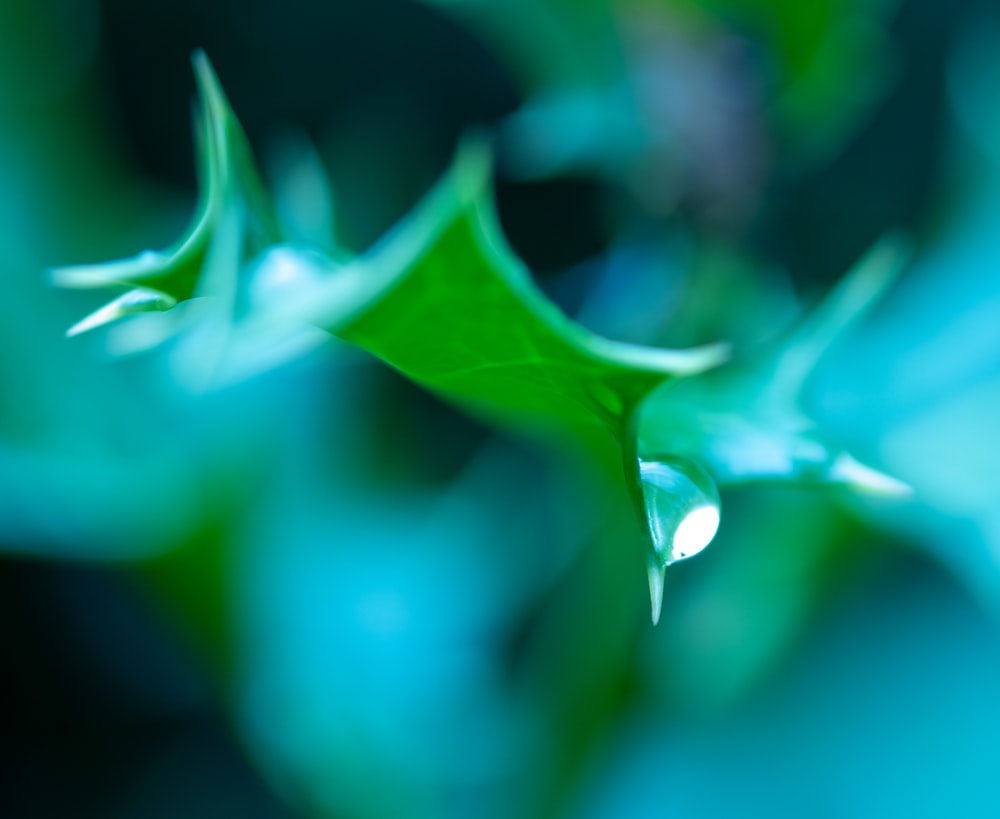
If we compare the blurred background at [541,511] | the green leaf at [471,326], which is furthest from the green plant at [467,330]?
the blurred background at [541,511]

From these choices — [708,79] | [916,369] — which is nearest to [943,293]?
[916,369]

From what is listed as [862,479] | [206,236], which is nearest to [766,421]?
[862,479]

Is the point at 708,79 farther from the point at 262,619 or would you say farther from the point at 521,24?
Result: the point at 262,619

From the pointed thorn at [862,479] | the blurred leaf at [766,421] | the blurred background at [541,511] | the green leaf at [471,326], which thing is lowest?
the blurred background at [541,511]

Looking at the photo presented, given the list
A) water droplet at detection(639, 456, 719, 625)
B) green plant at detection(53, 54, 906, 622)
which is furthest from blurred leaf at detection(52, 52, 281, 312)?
water droplet at detection(639, 456, 719, 625)

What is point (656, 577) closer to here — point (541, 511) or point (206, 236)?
point (206, 236)

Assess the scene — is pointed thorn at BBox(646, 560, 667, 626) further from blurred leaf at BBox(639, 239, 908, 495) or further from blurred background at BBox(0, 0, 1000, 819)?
blurred background at BBox(0, 0, 1000, 819)

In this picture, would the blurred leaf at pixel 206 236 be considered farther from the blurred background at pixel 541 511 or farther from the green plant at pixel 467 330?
the blurred background at pixel 541 511
